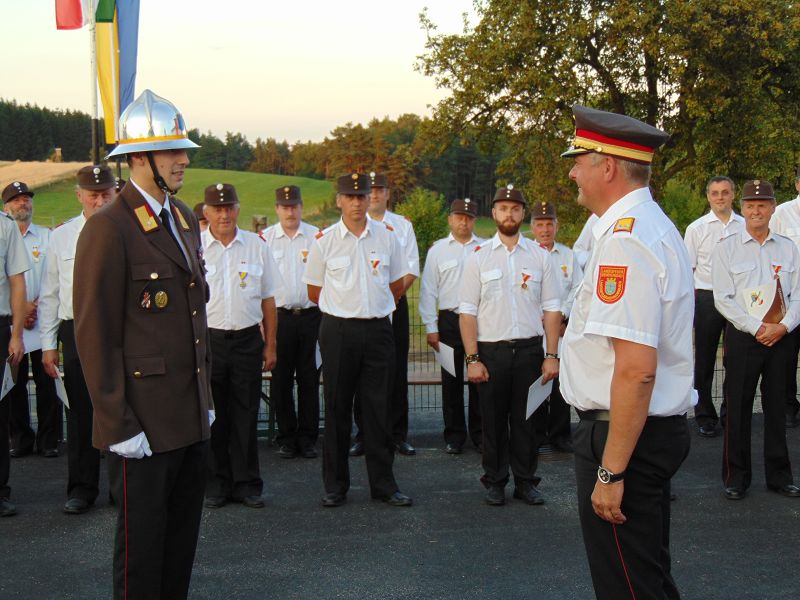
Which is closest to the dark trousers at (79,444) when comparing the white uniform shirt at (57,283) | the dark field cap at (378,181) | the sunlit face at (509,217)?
the white uniform shirt at (57,283)

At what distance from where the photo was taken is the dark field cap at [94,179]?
5.74 m

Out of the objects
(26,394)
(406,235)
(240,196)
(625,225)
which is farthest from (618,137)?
(240,196)

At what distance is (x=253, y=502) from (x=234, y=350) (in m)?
1.09

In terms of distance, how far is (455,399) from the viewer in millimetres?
7840

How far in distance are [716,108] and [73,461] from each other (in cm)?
1639

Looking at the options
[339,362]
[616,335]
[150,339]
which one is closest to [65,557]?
[339,362]

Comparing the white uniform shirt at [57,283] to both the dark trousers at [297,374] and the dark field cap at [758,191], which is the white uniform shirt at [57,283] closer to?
the dark trousers at [297,374]

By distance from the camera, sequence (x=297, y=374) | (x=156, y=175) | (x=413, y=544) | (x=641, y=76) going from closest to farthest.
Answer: (x=156, y=175) → (x=413, y=544) → (x=297, y=374) → (x=641, y=76)

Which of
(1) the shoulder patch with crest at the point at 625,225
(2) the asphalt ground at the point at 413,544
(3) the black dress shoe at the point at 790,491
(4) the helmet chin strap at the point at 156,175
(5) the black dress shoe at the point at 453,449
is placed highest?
(4) the helmet chin strap at the point at 156,175

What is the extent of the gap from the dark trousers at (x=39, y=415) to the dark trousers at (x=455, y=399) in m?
3.48

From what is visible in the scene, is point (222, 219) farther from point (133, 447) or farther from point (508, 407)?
point (133, 447)

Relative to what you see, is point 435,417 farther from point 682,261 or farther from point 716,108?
point 716,108

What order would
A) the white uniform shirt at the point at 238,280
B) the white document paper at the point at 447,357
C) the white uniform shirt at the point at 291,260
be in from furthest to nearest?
the white uniform shirt at the point at 291,260, the white document paper at the point at 447,357, the white uniform shirt at the point at 238,280

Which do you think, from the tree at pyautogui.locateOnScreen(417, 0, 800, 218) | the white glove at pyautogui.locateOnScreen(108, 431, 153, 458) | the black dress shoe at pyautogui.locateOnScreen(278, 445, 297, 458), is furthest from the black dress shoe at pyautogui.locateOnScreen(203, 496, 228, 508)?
the tree at pyautogui.locateOnScreen(417, 0, 800, 218)
